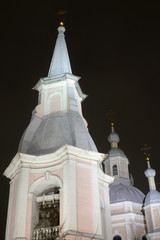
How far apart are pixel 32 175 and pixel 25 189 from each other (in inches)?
34.0

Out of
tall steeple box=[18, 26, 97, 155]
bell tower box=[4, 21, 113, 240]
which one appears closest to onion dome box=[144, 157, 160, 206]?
tall steeple box=[18, 26, 97, 155]

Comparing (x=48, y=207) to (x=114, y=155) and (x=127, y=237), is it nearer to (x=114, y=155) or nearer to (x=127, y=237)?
(x=127, y=237)

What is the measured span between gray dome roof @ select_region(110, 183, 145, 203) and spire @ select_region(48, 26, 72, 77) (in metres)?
16.3

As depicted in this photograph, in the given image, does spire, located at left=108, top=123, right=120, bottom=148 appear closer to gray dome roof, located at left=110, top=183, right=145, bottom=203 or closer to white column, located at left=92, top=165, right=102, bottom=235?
gray dome roof, located at left=110, top=183, right=145, bottom=203

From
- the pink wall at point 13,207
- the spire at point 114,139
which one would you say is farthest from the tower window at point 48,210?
the spire at point 114,139

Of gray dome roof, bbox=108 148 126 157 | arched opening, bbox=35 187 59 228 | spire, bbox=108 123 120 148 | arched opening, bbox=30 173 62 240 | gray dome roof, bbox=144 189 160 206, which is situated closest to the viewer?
arched opening, bbox=30 173 62 240

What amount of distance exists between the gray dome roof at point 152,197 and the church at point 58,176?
15.0 meters

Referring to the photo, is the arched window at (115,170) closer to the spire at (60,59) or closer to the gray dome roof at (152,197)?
the gray dome roof at (152,197)

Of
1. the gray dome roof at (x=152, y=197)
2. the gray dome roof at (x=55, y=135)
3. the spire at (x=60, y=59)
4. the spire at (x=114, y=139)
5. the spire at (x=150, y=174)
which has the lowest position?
the gray dome roof at (x=55, y=135)

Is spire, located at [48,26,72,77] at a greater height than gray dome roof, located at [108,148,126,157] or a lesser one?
lesser

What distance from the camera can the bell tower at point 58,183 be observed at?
1712 centimetres

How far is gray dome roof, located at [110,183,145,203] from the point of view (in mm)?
37094

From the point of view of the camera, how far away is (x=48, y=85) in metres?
24.1

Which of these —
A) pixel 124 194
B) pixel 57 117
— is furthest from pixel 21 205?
pixel 124 194
